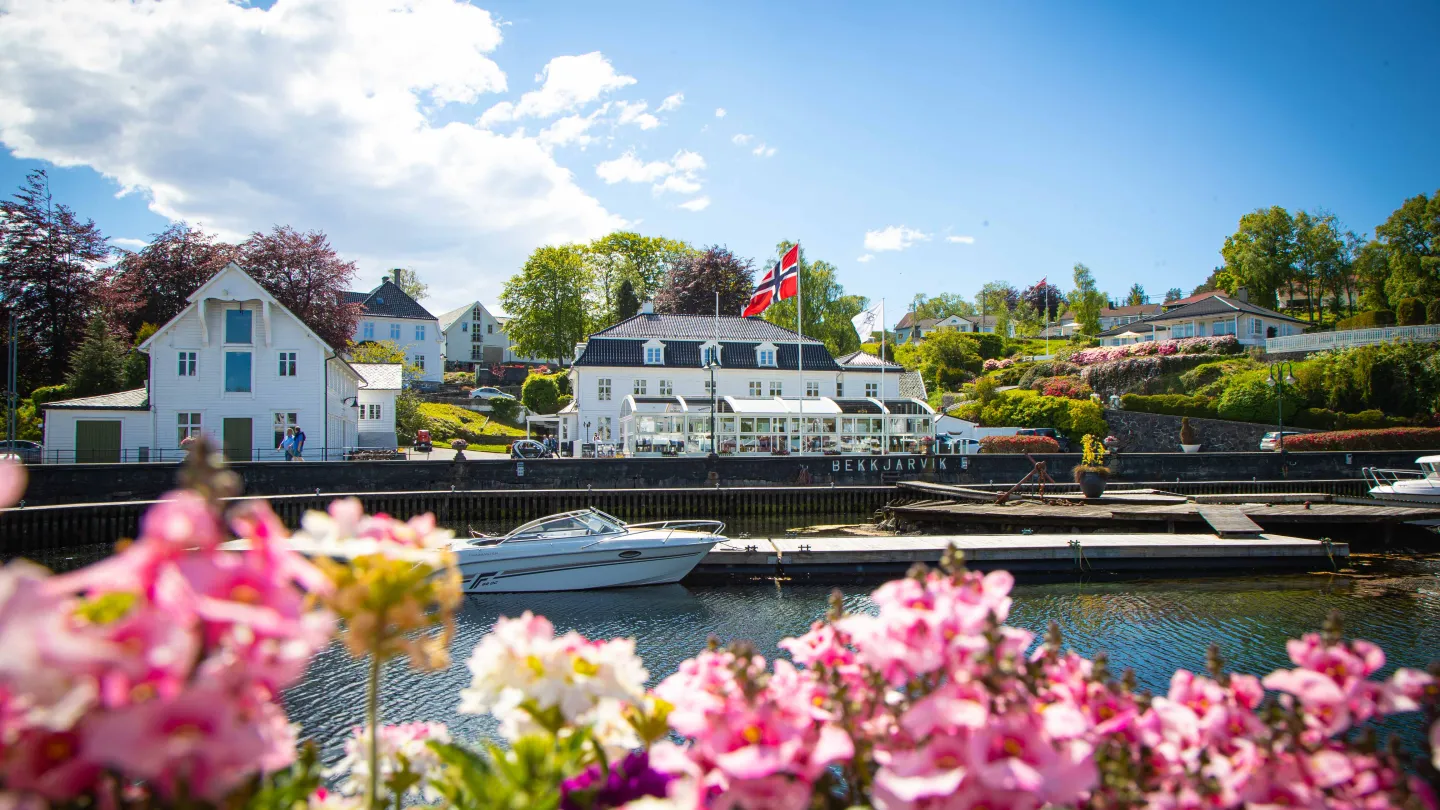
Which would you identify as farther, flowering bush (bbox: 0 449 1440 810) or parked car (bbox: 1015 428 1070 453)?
parked car (bbox: 1015 428 1070 453)

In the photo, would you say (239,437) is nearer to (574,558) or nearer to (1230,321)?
(574,558)

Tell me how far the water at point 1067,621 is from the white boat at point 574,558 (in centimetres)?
27

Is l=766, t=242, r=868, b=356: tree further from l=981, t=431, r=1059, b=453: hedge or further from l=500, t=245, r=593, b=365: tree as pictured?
l=981, t=431, r=1059, b=453: hedge

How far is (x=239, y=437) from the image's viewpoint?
3419cm

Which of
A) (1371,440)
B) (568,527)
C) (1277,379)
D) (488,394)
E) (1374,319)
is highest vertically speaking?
(1374,319)

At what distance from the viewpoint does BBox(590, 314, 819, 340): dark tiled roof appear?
50000 mm

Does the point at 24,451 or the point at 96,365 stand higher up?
the point at 96,365

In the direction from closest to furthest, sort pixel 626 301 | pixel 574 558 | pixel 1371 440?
pixel 574 558 → pixel 1371 440 → pixel 626 301

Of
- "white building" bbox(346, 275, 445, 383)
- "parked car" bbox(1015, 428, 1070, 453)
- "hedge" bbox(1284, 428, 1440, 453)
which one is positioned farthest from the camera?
"white building" bbox(346, 275, 445, 383)

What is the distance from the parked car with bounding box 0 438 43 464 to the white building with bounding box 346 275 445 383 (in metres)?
41.2

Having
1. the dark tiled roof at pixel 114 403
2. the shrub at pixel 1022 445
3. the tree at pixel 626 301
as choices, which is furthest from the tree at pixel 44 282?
the shrub at pixel 1022 445

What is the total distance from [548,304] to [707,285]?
14.6 meters

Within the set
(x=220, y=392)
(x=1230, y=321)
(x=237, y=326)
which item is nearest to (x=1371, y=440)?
(x=1230, y=321)

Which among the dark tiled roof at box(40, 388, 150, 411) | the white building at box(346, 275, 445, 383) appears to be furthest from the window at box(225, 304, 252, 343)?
the white building at box(346, 275, 445, 383)
